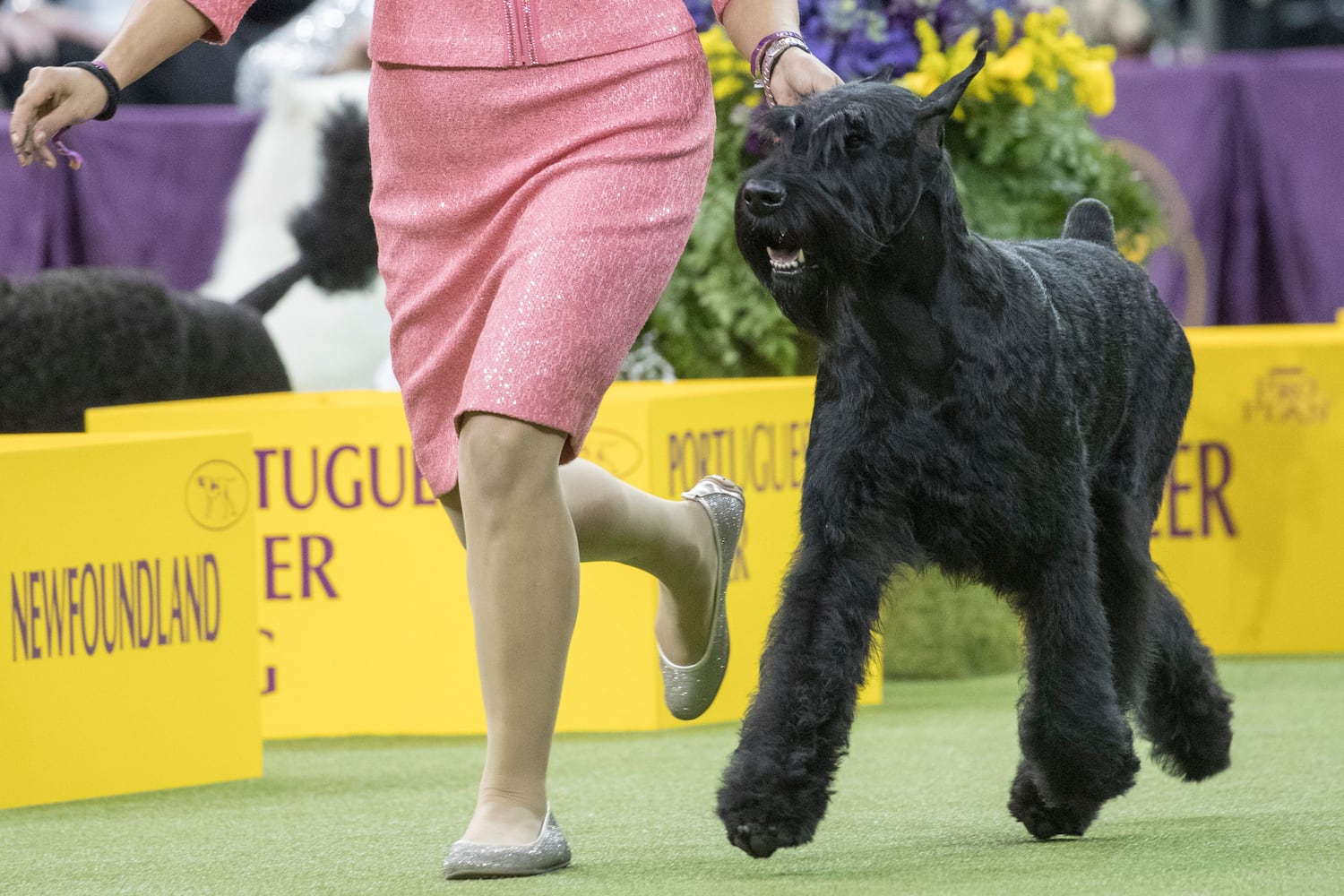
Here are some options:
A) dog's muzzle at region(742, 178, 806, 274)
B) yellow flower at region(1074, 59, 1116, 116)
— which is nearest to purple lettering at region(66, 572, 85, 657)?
dog's muzzle at region(742, 178, 806, 274)

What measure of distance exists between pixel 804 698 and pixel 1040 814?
42cm

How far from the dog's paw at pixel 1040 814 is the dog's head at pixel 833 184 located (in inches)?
26.0

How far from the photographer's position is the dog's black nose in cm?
225

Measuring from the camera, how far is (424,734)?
382cm

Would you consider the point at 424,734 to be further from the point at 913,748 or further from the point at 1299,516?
the point at 1299,516

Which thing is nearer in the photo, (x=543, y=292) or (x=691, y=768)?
(x=543, y=292)

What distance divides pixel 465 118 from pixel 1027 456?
0.77 metres

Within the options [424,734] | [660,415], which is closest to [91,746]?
[424,734]

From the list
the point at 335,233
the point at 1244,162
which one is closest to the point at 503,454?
the point at 335,233

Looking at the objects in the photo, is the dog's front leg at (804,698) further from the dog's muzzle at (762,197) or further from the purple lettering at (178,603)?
the purple lettering at (178,603)

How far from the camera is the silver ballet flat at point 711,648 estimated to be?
3010 millimetres

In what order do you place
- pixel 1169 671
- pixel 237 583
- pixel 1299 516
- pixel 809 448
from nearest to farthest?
pixel 809 448 → pixel 1169 671 → pixel 237 583 → pixel 1299 516

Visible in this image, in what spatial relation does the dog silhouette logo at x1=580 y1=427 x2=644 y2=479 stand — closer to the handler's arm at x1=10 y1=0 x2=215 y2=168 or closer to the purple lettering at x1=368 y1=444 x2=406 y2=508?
the purple lettering at x1=368 y1=444 x2=406 y2=508

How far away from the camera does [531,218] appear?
2396mm
